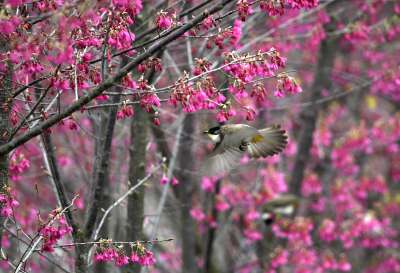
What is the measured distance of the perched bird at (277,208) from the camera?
32.8ft

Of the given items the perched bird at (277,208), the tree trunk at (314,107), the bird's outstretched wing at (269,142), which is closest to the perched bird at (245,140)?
the bird's outstretched wing at (269,142)

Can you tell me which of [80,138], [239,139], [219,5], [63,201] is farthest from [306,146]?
[219,5]

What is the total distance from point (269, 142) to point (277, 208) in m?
4.22

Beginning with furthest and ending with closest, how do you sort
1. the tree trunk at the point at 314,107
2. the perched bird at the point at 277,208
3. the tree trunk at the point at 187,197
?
the tree trunk at the point at 314,107 → the perched bird at the point at 277,208 → the tree trunk at the point at 187,197

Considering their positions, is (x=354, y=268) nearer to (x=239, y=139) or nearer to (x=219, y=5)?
(x=239, y=139)

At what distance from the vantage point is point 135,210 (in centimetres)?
630

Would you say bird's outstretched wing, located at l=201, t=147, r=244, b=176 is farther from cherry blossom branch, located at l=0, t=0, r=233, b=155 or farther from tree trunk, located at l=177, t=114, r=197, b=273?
cherry blossom branch, located at l=0, t=0, r=233, b=155

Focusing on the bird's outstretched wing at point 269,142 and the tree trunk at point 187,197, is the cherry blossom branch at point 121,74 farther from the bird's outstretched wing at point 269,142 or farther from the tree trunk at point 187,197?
the tree trunk at point 187,197

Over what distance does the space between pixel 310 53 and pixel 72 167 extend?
5044 millimetres

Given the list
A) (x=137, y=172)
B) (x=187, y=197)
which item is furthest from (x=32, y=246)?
(x=187, y=197)

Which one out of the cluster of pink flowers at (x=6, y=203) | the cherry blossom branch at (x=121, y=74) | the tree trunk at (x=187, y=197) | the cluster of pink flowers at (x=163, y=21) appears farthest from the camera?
the tree trunk at (x=187, y=197)

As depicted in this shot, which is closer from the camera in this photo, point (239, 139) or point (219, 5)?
point (219, 5)

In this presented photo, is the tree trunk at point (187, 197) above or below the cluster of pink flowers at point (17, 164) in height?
below

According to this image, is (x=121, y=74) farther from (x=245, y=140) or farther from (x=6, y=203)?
(x=245, y=140)
